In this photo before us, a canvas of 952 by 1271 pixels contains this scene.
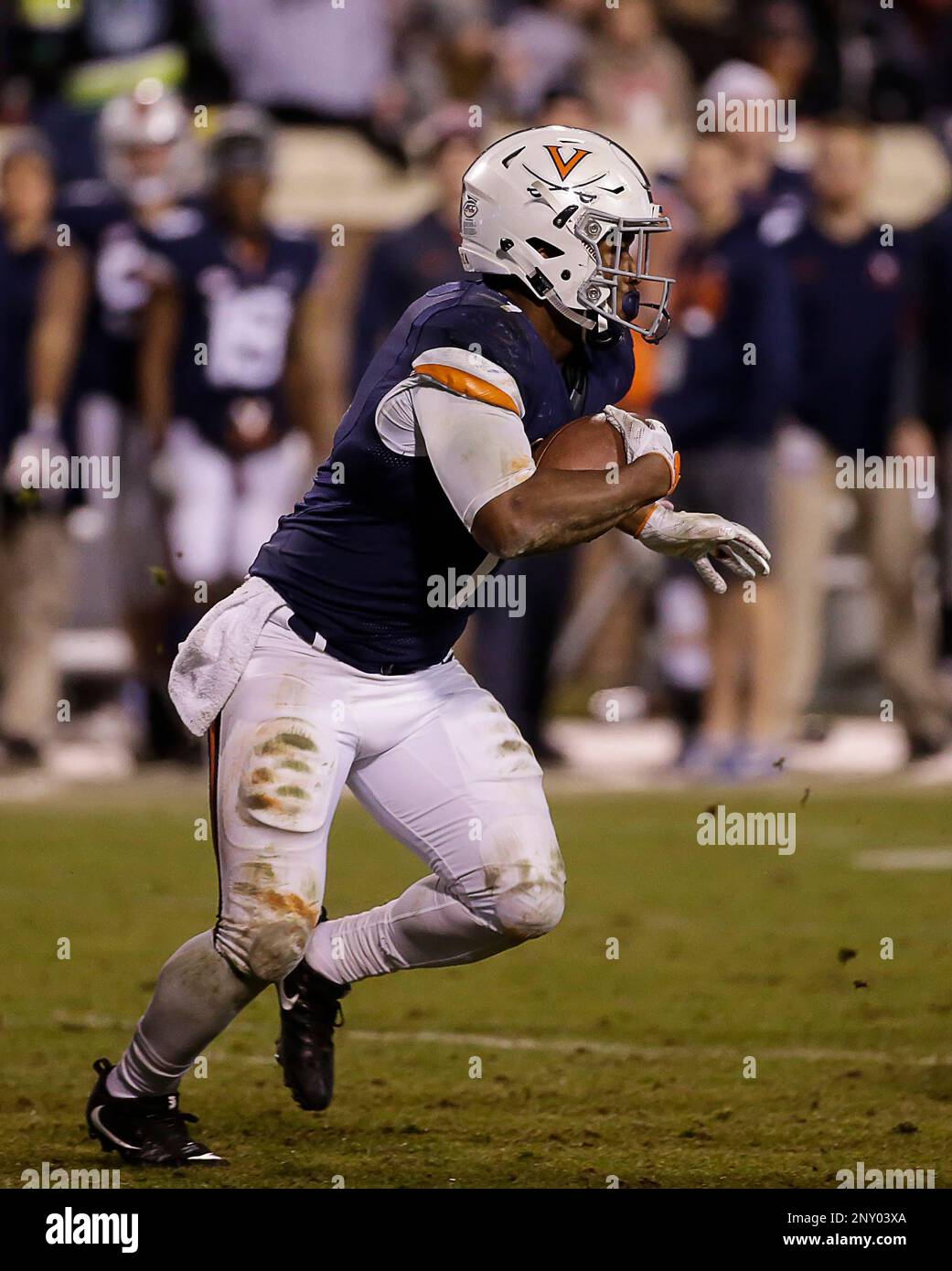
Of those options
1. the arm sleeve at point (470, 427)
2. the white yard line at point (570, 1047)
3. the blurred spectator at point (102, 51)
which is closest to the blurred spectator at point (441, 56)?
the blurred spectator at point (102, 51)

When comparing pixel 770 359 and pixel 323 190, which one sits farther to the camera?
pixel 323 190

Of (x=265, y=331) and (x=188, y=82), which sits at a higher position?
(x=188, y=82)

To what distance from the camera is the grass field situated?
14.3 feet

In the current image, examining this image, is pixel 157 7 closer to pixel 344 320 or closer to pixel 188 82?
pixel 188 82

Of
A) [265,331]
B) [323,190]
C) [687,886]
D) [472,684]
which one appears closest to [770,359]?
[265,331]

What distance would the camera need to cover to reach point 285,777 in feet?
13.4

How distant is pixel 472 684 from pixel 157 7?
813cm

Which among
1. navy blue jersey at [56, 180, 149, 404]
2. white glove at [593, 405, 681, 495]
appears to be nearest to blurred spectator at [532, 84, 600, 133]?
navy blue jersey at [56, 180, 149, 404]

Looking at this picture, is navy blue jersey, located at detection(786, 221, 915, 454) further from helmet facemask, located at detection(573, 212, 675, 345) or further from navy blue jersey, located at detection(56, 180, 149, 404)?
helmet facemask, located at detection(573, 212, 675, 345)

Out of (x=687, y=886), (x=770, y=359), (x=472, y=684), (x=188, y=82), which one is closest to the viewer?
(x=472, y=684)

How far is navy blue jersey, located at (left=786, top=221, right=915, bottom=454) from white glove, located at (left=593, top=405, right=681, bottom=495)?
5.21m

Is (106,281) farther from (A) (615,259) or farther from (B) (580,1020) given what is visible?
(A) (615,259)

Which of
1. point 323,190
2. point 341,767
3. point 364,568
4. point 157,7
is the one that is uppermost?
point 157,7

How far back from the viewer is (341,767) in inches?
166
